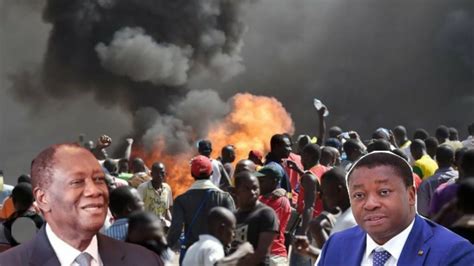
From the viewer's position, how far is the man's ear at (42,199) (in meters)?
2.56

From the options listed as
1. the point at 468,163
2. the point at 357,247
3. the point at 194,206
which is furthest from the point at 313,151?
the point at 357,247

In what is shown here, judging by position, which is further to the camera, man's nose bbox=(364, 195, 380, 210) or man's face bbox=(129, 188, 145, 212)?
man's face bbox=(129, 188, 145, 212)

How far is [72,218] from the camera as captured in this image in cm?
251

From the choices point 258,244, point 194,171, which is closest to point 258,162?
point 194,171

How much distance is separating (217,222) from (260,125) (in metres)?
9.77

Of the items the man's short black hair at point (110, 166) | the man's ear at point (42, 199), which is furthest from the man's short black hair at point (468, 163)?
the man's short black hair at point (110, 166)

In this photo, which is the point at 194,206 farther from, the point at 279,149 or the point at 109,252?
the point at 109,252

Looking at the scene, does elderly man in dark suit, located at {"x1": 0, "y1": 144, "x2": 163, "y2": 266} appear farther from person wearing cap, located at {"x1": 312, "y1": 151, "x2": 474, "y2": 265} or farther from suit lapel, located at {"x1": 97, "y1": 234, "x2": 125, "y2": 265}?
person wearing cap, located at {"x1": 312, "y1": 151, "x2": 474, "y2": 265}

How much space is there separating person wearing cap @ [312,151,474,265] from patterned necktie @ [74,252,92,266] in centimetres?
90

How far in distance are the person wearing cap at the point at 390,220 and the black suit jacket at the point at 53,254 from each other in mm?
722

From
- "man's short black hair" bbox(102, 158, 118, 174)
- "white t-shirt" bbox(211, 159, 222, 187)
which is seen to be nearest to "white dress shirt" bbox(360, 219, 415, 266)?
"white t-shirt" bbox(211, 159, 222, 187)

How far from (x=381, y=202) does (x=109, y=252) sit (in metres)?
0.91

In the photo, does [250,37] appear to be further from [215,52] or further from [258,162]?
[258,162]

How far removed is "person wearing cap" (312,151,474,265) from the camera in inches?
109
